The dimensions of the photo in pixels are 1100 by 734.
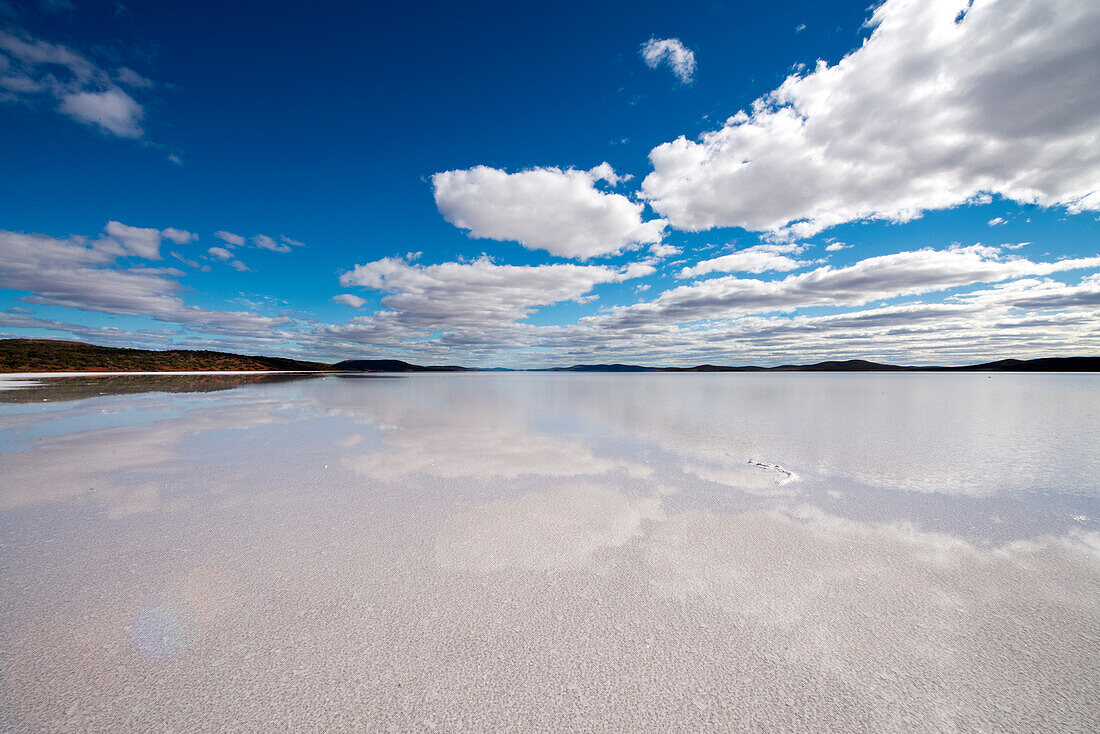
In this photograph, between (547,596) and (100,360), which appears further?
(100,360)

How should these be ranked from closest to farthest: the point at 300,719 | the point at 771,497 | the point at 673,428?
the point at 300,719
the point at 771,497
the point at 673,428

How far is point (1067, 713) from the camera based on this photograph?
8.23ft

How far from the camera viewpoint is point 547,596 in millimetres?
3713

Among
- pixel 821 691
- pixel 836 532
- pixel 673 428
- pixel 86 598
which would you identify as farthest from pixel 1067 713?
pixel 673 428

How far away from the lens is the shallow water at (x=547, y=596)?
2.55m

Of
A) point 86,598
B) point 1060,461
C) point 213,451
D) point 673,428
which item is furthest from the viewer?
point 673,428

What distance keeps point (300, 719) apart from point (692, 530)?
4.18 m

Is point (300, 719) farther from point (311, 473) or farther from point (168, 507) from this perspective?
point (311, 473)

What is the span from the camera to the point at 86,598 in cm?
364

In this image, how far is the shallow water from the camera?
2.55 metres

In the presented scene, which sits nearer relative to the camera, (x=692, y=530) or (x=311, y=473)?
(x=692, y=530)

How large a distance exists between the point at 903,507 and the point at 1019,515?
1380 mm

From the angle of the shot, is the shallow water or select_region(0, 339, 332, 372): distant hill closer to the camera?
the shallow water

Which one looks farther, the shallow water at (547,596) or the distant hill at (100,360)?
the distant hill at (100,360)
